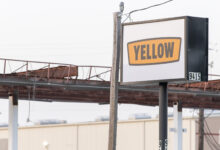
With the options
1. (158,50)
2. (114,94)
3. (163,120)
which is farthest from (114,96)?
(163,120)

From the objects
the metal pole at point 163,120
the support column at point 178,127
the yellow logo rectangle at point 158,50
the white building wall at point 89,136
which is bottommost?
the white building wall at point 89,136

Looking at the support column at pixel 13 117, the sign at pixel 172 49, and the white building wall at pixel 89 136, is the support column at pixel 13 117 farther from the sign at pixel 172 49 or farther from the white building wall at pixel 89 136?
the white building wall at pixel 89 136

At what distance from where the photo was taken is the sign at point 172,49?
27.3 m

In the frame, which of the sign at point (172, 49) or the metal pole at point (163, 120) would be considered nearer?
the metal pole at point (163, 120)

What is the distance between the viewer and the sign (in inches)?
1073

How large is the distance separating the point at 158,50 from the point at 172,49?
54 cm

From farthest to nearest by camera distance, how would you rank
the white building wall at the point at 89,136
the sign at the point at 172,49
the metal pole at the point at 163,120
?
the white building wall at the point at 89,136 < the sign at the point at 172,49 < the metal pole at the point at 163,120

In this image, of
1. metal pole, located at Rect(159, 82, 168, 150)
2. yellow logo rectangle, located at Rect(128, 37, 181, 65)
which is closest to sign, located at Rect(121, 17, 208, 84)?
yellow logo rectangle, located at Rect(128, 37, 181, 65)

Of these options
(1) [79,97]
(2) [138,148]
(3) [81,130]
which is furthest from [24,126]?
(1) [79,97]

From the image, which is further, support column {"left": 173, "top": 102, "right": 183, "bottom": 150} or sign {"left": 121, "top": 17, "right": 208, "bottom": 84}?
support column {"left": 173, "top": 102, "right": 183, "bottom": 150}

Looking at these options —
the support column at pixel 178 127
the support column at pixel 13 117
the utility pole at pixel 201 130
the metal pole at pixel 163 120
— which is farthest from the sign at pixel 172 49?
the utility pole at pixel 201 130

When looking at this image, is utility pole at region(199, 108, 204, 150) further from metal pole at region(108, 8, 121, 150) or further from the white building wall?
metal pole at region(108, 8, 121, 150)

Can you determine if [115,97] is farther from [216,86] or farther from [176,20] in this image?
[216,86]

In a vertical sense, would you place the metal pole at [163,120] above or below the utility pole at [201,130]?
above
